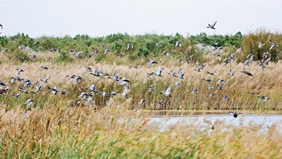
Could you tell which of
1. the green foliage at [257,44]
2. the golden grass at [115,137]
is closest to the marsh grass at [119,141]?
the golden grass at [115,137]

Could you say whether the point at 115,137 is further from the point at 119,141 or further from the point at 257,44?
the point at 257,44

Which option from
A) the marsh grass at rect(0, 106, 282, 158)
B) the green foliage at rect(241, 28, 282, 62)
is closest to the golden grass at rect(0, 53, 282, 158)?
the marsh grass at rect(0, 106, 282, 158)

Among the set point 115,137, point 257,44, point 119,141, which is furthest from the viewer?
point 257,44

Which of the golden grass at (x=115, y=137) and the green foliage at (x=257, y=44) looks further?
the green foliage at (x=257, y=44)

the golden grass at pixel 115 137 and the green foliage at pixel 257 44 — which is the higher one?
the green foliage at pixel 257 44

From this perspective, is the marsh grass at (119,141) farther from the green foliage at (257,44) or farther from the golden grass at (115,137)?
the green foliage at (257,44)

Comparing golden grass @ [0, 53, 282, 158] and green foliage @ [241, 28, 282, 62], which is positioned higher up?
green foliage @ [241, 28, 282, 62]

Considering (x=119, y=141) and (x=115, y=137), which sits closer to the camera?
(x=119, y=141)

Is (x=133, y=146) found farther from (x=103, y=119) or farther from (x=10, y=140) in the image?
(x=103, y=119)

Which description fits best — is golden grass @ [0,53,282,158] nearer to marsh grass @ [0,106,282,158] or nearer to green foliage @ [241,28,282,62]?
marsh grass @ [0,106,282,158]

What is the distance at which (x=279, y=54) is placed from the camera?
2500cm

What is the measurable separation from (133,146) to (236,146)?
128 centimetres

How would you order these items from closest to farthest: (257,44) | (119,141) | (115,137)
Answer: (119,141) < (115,137) < (257,44)

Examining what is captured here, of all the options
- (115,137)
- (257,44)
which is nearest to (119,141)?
(115,137)
